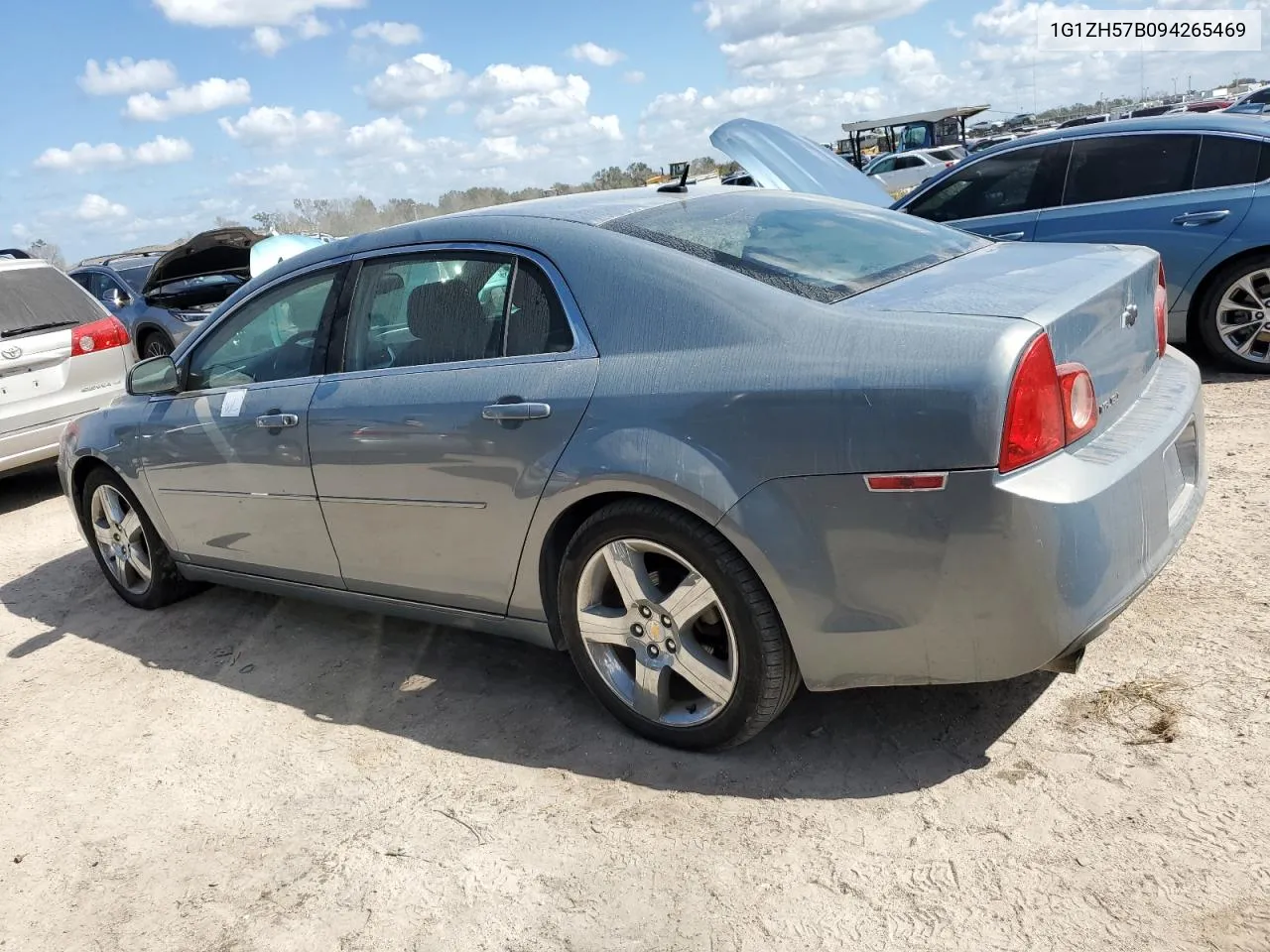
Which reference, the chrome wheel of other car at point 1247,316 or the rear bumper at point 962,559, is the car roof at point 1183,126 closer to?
the chrome wheel of other car at point 1247,316

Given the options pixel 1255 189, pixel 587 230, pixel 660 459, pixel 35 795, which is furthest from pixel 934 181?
pixel 35 795

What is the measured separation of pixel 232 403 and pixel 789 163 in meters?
3.24

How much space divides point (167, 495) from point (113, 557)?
85cm

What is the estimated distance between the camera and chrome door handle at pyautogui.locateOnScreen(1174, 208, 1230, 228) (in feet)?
19.9

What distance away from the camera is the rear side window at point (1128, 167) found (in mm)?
6348

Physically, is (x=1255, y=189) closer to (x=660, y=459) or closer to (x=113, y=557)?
(x=660, y=459)

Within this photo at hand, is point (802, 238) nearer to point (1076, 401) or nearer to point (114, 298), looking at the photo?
point (1076, 401)

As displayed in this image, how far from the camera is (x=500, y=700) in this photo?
A: 354cm

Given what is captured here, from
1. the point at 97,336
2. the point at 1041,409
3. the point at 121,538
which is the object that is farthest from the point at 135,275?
the point at 1041,409

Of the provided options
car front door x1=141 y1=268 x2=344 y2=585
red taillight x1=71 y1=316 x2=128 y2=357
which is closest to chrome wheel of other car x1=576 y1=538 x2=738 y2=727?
car front door x1=141 y1=268 x2=344 y2=585

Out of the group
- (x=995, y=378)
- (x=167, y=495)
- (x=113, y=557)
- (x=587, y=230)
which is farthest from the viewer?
(x=113, y=557)

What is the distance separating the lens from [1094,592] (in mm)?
2438

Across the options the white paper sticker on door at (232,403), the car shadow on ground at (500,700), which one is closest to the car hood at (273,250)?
the car shadow on ground at (500,700)

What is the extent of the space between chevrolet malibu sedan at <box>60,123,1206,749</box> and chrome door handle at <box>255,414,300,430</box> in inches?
0.5
